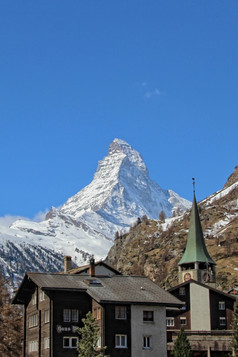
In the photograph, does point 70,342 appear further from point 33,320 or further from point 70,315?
point 33,320

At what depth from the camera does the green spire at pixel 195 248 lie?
15800 centimetres

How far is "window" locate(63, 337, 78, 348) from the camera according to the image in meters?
80.9

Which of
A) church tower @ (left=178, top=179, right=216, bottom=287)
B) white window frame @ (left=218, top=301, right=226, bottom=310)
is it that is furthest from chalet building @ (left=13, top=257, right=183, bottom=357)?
church tower @ (left=178, top=179, right=216, bottom=287)

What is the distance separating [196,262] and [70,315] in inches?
3047

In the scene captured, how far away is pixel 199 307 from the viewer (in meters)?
104

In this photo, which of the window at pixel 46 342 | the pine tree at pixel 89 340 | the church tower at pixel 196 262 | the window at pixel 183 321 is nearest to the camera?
the pine tree at pixel 89 340

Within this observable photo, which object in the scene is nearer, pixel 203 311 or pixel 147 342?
pixel 147 342

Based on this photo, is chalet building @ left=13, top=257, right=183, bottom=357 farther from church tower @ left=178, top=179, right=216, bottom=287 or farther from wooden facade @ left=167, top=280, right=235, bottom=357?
church tower @ left=178, top=179, right=216, bottom=287

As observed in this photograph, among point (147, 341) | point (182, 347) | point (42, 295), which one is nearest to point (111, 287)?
point (147, 341)

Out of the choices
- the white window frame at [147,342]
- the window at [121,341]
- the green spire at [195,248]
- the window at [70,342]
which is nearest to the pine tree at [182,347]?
the white window frame at [147,342]

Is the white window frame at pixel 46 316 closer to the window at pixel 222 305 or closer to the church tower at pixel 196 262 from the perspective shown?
the window at pixel 222 305

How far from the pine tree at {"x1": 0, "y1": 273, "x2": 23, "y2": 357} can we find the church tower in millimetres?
64173

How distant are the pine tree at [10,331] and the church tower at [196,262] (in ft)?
211

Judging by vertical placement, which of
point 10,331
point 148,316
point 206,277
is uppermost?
point 206,277
